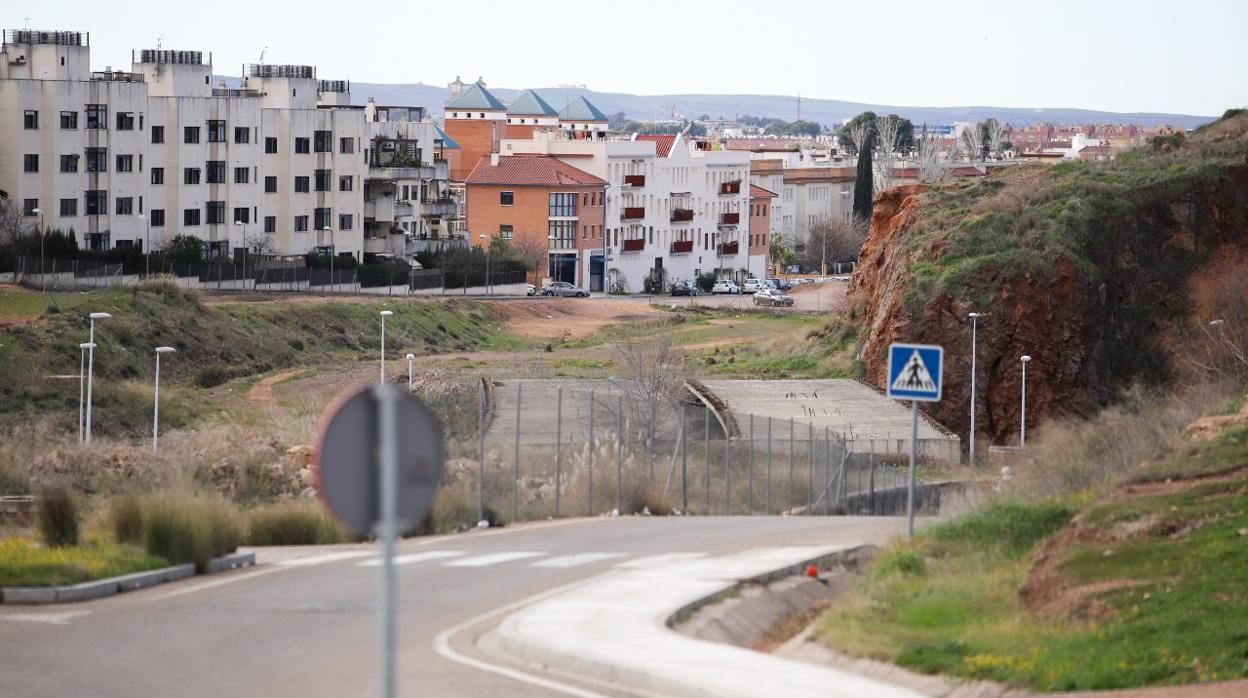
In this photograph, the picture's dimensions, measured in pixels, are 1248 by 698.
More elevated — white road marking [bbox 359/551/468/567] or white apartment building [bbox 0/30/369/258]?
white apartment building [bbox 0/30/369/258]

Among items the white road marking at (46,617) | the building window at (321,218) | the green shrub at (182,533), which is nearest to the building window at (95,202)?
the building window at (321,218)

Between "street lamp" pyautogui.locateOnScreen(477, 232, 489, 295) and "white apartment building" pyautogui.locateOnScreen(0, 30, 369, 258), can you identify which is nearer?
"white apartment building" pyautogui.locateOnScreen(0, 30, 369, 258)

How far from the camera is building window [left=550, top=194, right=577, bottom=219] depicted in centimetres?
13250

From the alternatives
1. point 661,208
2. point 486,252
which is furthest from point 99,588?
point 661,208

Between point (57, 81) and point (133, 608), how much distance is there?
8174cm

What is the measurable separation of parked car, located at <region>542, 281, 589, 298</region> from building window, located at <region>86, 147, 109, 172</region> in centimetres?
3815

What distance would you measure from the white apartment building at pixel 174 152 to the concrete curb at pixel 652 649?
257 ft

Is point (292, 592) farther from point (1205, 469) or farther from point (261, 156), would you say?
point (261, 156)

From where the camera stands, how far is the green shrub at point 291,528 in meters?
25.4

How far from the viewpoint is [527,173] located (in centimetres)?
13400

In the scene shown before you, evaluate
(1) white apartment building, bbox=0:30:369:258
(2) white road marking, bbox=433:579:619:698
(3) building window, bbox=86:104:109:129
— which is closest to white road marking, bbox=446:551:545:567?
(2) white road marking, bbox=433:579:619:698

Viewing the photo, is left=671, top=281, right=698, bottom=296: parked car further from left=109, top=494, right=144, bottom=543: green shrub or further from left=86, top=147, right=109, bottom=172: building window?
left=109, top=494, right=144, bottom=543: green shrub

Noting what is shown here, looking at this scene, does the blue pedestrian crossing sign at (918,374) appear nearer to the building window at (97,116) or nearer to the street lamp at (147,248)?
the street lamp at (147,248)

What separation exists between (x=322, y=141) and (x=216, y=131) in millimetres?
9019
